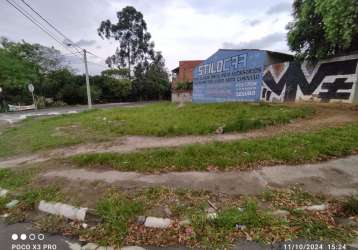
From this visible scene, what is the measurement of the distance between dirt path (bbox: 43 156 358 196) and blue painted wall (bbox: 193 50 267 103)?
37.4ft

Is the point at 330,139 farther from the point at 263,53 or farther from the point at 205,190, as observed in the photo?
the point at 263,53

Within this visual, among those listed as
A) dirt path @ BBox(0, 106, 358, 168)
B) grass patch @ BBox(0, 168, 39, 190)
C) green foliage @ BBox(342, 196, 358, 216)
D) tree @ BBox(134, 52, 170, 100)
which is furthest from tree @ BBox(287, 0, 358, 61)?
tree @ BBox(134, 52, 170, 100)

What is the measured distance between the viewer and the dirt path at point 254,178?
325 centimetres

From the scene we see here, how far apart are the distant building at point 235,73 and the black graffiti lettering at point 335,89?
4.32 metres

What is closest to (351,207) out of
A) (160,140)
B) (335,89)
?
(160,140)

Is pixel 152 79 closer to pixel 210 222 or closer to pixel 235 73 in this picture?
pixel 235 73

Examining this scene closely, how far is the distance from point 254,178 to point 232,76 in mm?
14167

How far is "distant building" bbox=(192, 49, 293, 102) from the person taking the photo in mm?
14359

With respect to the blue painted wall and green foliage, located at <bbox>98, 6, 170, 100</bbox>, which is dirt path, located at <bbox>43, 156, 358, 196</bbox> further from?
green foliage, located at <bbox>98, 6, 170, 100</bbox>

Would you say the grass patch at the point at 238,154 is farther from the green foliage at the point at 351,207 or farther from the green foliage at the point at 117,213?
the green foliage at the point at 351,207

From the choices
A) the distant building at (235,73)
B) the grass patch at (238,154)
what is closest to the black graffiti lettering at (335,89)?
the distant building at (235,73)

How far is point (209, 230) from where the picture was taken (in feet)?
7.88

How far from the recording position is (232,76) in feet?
54.1
